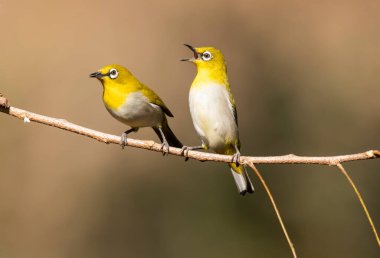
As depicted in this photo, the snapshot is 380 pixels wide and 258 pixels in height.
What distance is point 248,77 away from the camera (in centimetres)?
1010

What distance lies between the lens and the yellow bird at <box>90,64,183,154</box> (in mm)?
2766

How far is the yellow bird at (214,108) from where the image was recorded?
278 cm

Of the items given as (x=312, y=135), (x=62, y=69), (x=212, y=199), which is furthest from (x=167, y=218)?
(x=62, y=69)

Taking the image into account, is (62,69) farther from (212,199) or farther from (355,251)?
(355,251)

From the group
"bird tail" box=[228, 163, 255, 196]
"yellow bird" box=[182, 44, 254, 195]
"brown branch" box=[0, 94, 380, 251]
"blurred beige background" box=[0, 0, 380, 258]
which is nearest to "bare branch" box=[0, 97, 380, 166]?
"brown branch" box=[0, 94, 380, 251]

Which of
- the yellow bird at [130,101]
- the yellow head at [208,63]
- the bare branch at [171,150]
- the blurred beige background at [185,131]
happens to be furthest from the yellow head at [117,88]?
the blurred beige background at [185,131]

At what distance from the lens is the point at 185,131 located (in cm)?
951

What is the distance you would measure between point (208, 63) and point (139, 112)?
584 millimetres

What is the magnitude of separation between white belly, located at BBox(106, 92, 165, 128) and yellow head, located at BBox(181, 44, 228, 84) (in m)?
0.41

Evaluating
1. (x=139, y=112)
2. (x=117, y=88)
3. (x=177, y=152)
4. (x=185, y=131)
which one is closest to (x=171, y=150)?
(x=177, y=152)

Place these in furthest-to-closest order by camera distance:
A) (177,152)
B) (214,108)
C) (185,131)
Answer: (185,131) → (214,108) → (177,152)

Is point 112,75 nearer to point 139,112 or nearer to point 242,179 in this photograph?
point 139,112

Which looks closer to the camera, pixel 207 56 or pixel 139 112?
pixel 207 56

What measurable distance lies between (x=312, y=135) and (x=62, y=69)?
14.6 feet
